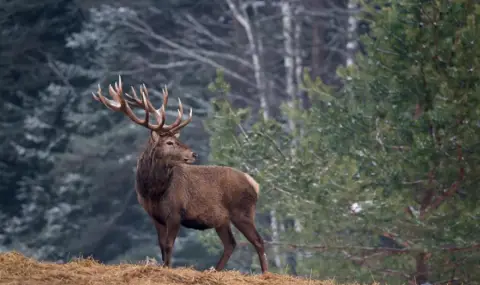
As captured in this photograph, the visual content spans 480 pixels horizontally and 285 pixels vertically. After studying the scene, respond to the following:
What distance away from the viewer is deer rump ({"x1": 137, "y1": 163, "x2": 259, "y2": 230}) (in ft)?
39.0

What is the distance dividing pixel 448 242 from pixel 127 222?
15.5 m

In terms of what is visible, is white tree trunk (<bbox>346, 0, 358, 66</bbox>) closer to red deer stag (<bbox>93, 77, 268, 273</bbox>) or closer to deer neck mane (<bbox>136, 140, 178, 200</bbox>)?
red deer stag (<bbox>93, 77, 268, 273</bbox>)

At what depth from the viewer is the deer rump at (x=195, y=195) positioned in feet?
39.0

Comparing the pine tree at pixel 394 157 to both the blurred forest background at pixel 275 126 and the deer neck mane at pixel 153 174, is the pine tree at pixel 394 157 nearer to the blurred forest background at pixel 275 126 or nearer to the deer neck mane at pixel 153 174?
the blurred forest background at pixel 275 126

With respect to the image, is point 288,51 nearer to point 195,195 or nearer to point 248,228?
point 248,228

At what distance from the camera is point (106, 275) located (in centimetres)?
951

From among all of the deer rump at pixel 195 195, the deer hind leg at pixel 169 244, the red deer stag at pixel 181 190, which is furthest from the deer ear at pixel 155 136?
the deer hind leg at pixel 169 244

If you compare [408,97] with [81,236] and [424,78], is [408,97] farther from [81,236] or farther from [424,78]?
[81,236]

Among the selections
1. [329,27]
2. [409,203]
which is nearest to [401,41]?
[409,203]

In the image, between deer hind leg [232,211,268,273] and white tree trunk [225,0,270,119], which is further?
white tree trunk [225,0,270,119]

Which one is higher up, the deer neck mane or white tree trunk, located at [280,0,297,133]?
the deer neck mane

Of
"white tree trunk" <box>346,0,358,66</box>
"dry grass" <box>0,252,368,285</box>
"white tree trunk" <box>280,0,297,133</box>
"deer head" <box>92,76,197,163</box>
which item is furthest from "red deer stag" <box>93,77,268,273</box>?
"white tree trunk" <box>280,0,297,133</box>

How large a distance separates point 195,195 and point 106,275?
107 inches

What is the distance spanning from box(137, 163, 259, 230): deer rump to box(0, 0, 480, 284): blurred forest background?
4766 mm
